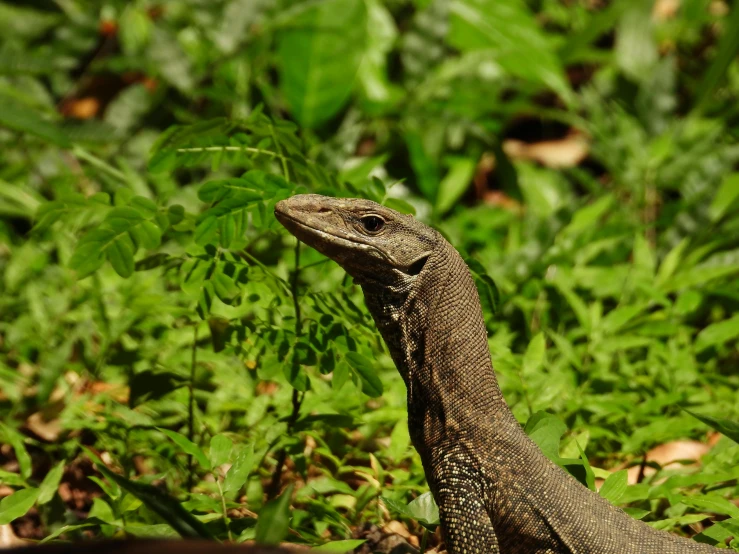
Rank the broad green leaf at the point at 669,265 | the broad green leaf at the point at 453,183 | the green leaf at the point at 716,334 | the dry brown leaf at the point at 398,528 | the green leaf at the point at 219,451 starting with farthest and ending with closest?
the broad green leaf at the point at 453,183, the broad green leaf at the point at 669,265, the green leaf at the point at 716,334, the dry brown leaf at the point at 398,528, the green leaf at the point at 219,451

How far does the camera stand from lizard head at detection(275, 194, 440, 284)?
3.23m

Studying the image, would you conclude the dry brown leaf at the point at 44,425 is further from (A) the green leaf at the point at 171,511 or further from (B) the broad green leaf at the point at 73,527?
(A) the green leaf at the point at 171,511

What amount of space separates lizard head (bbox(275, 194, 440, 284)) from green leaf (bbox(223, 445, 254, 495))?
79 cm

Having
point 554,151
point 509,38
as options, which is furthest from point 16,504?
point 554,151

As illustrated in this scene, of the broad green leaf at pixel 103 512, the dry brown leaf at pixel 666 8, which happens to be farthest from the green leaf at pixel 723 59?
the broad green leaf at pixel 103 512

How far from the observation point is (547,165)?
26.3 feet

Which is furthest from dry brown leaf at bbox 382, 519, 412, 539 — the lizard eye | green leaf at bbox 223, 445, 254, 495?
the lizard eye

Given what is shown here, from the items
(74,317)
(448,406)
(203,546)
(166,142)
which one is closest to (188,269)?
(166,142)

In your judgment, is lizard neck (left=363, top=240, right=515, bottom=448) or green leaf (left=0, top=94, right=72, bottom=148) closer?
lizard neck (left=363, top=240, right=515, bottom=448)

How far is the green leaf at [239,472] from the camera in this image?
302 cm

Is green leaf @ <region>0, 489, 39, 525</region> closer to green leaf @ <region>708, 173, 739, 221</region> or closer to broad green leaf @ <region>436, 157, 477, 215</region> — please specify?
broad green leaf @ <region>436, 157, 477, 215</region>

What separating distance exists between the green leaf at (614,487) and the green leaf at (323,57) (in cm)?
410

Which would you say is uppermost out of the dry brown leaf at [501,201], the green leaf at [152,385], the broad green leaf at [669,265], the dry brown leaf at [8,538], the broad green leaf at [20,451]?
the broad green leaf at [669,265]

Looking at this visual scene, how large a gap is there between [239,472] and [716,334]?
9.83 feet
